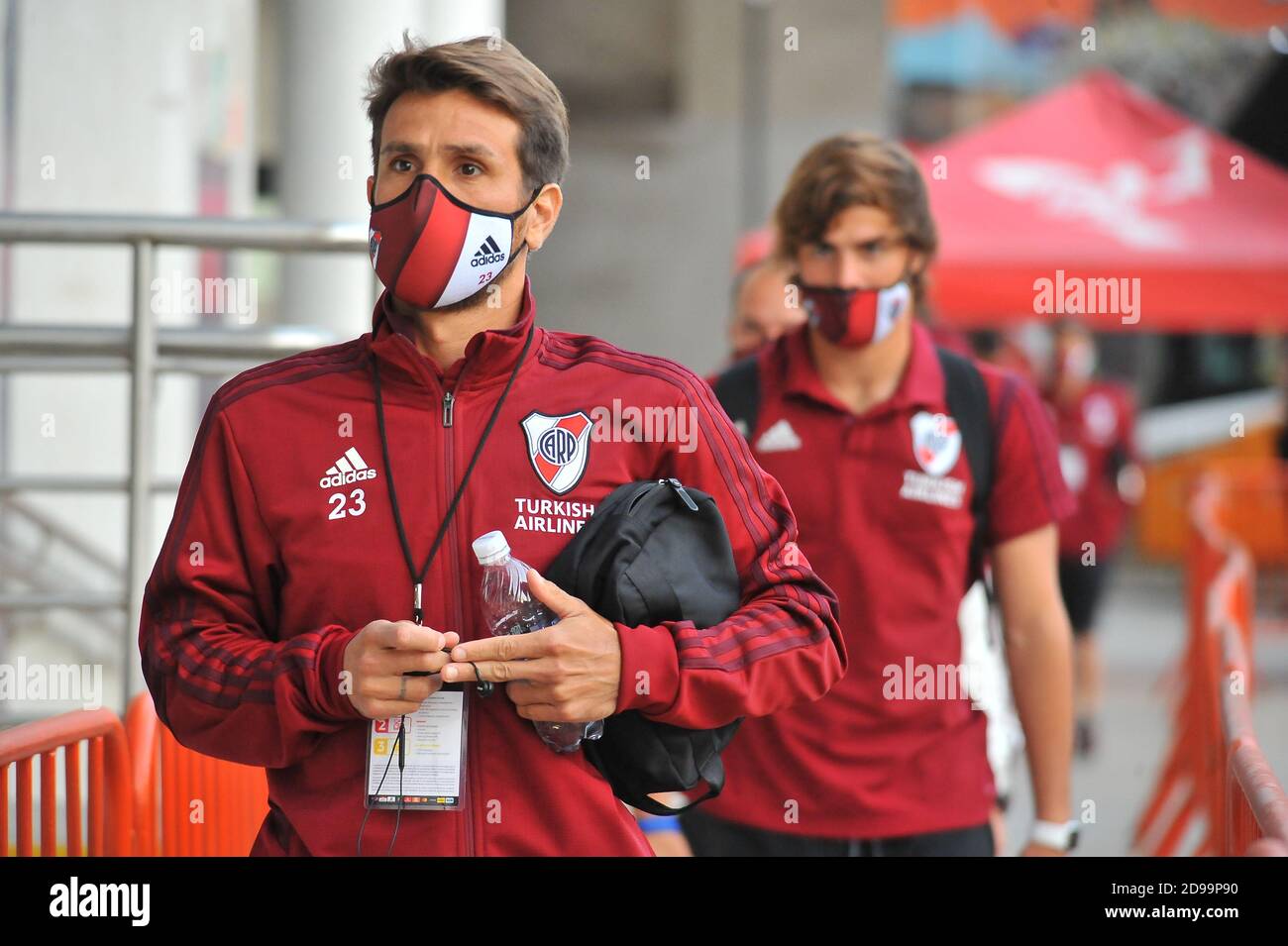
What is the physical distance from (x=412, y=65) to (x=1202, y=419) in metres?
20.8

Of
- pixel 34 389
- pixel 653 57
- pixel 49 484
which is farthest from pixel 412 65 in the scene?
pixel 653 57

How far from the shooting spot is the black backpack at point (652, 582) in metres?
2.46

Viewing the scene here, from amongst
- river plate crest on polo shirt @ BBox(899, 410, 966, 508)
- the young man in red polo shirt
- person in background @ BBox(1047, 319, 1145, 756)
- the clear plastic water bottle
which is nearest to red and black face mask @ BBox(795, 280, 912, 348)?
the young man in red polo shirt

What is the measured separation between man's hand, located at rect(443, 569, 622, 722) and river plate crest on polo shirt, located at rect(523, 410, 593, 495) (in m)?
0.22

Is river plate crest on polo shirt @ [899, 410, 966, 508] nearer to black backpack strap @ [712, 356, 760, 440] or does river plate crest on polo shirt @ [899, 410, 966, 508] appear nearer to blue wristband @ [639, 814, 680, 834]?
black backpack strap @ [712, 356, 760, 440]

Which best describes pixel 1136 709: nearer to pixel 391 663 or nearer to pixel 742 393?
pixel 742 393

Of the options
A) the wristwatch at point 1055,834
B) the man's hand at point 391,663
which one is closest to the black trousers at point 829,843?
the wristwatch at point 1055,834

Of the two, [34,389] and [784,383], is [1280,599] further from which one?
[784,383]

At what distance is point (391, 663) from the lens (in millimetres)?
2326

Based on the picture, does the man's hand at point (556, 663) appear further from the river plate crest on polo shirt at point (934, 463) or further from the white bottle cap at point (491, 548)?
the river plate crest on polo shirt at point (934, 463)

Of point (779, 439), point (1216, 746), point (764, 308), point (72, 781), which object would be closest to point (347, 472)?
point (72, 781)

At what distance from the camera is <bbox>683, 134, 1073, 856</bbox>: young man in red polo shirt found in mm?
3885

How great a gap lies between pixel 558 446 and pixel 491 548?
23 cm

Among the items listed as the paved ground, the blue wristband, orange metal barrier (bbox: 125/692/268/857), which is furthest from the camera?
the paved ground
